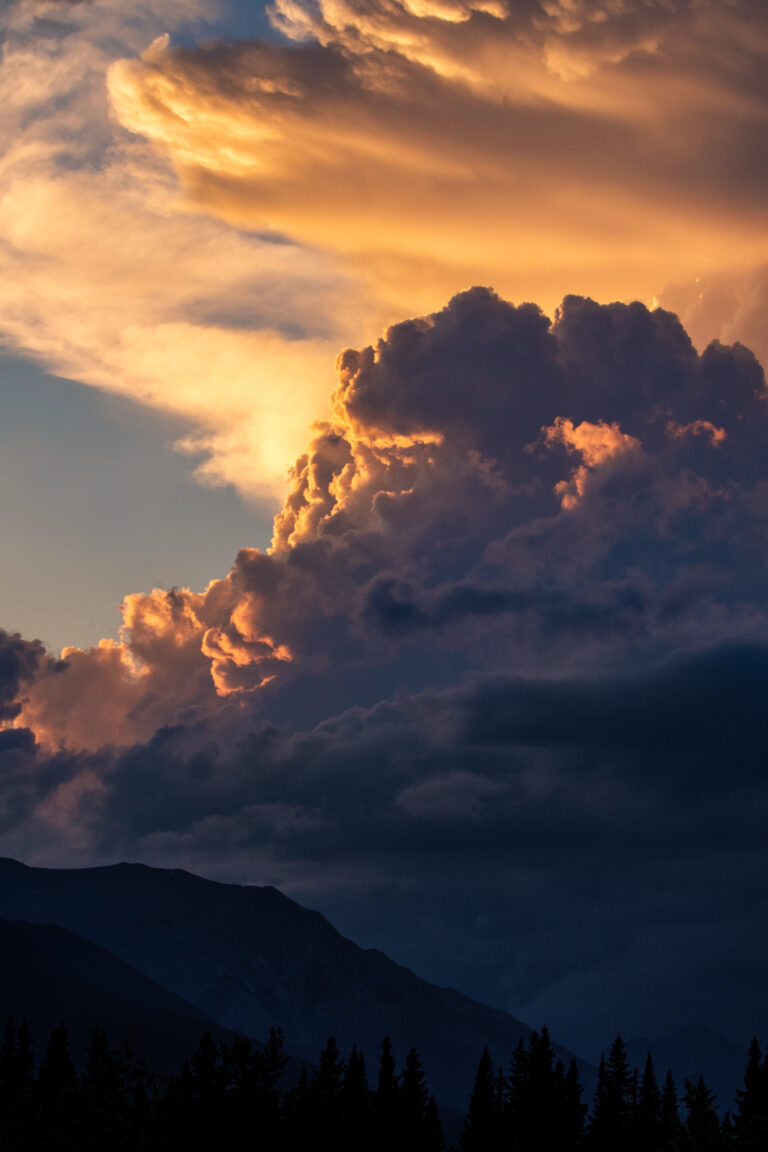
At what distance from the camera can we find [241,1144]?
15738 centimetres

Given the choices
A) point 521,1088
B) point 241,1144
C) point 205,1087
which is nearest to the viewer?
point 241,1144

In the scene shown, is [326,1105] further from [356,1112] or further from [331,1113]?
[356,1112]

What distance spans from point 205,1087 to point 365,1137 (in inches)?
728

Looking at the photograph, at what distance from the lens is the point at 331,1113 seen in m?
170

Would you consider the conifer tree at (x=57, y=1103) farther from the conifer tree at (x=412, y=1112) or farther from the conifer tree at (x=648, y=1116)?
the conifer tree at (x=648, y=1116)

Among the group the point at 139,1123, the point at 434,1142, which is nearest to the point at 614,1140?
the point at 434,1142

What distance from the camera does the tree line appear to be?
153 meters

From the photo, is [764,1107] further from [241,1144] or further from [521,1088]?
[241,1144]

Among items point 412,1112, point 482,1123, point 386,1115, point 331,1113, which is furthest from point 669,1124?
point 331,1113

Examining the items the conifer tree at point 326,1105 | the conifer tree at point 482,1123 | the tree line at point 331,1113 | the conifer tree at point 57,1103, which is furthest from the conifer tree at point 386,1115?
the conifer tree at point 57,1103

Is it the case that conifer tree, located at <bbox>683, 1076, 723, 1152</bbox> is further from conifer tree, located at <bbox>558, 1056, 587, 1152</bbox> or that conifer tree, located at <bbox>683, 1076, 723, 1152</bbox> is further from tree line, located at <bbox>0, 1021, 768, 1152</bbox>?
conifer tree, located at <bbox>558, 1056, 587, 1152</bbox>

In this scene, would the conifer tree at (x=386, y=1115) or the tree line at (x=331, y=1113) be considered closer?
the tree line at (x=331, y=1113)

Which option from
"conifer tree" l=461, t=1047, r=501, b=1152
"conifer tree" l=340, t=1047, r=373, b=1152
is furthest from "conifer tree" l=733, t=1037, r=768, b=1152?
"conifer tree" l=340, t=1047, r=373, b=1152

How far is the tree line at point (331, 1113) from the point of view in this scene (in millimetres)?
152750
